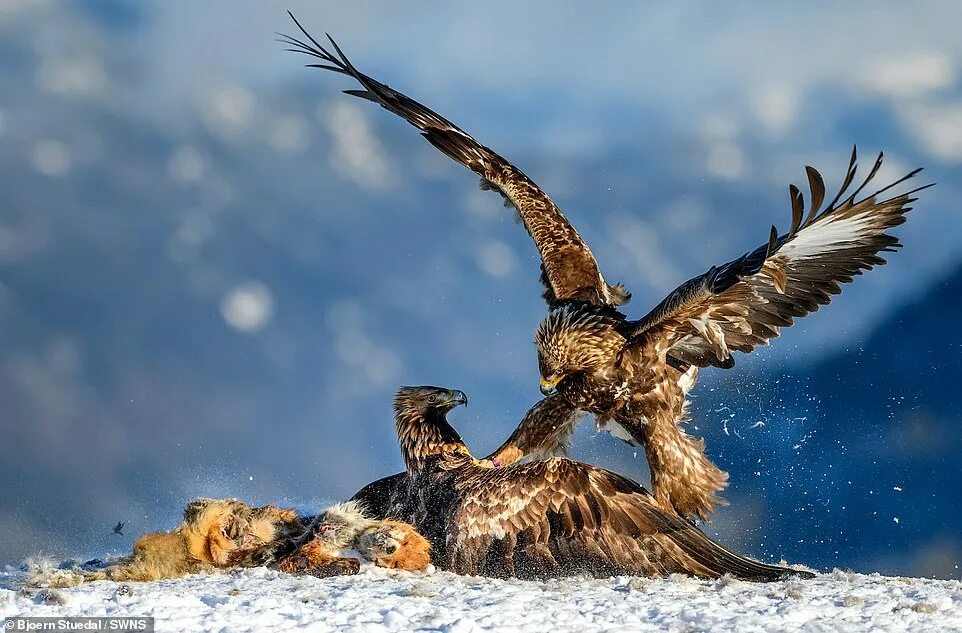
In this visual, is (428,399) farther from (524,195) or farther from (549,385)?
(524,195)

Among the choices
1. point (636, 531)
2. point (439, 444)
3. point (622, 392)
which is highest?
point (622, 392)

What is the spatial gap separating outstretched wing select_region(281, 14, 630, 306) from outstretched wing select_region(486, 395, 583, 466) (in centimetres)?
118

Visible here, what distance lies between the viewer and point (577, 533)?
696 cm

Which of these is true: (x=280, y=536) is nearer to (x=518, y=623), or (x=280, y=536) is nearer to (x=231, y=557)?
(x=231, y=557)

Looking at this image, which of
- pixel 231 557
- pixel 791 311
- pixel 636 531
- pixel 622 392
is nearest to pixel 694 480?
pixel 622 392

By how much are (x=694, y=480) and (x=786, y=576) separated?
7.82 feet

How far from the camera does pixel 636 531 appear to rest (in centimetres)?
695

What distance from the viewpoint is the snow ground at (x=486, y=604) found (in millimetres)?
5398

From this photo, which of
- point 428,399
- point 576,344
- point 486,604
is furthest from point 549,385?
point 486,604

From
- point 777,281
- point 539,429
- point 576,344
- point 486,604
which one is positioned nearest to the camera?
point 486,604

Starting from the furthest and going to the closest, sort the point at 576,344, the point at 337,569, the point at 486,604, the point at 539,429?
the point at 539,429
the point at 576,344
the point at 337,569
the point at 486,604

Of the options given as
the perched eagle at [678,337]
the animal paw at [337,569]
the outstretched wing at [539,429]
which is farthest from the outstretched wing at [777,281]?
the animal paw at [337,569]

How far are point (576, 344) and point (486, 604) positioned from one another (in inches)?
164

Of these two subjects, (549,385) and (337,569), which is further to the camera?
(549,385)
